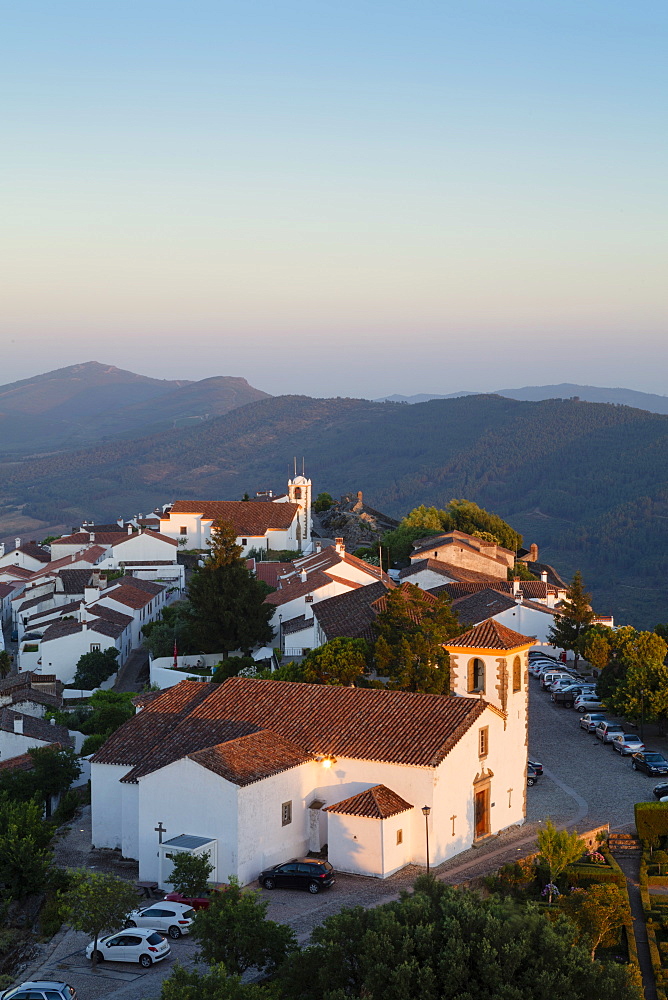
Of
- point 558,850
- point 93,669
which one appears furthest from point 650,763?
point 93,669

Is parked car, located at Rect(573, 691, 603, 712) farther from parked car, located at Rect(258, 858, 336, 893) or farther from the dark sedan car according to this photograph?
parked car, located at Rect(258, 858, 336, 893)

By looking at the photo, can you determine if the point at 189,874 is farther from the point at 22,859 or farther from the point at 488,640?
the point at 488,640

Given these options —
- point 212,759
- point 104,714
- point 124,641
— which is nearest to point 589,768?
point 212,759

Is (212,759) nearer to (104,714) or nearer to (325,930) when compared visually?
(325,930)

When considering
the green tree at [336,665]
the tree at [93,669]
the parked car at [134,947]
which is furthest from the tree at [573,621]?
the parked car at [134,947]

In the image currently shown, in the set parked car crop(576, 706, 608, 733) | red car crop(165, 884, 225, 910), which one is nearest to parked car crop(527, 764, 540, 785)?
parked car crop(576, 706, 608, 733)

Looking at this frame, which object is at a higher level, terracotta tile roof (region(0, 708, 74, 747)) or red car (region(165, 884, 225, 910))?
red car (region(165, 884, 225, 910))
